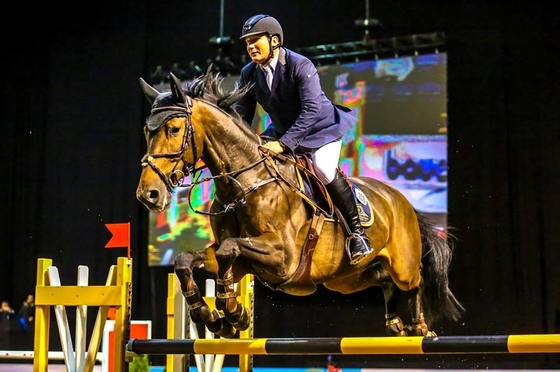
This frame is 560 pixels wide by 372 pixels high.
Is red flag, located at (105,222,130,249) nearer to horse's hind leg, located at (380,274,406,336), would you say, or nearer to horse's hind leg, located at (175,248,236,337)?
horse's hind leg, located at (175,248,236,337)

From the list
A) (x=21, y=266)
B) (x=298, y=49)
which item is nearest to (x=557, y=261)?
(x=298, y=49)

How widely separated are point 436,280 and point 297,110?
1.50 m

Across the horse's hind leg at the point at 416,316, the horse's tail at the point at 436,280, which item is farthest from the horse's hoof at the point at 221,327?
the horse's tail at the point at 436,280

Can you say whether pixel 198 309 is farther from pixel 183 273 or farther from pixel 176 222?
pixel 176 222

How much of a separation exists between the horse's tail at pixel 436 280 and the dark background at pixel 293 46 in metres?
3.42

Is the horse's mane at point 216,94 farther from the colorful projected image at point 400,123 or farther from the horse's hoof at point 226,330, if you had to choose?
the colorful projected image at point 400,123

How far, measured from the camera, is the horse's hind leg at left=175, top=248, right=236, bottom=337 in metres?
3.39

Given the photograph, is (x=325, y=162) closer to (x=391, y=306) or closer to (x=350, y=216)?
(x=350, y=216)

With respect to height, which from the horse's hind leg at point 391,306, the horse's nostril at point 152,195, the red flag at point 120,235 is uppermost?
the horse's nostril at point 152,195

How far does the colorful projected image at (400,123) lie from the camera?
25.4ft

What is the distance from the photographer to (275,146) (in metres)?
3.77

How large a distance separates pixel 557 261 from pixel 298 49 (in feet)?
11.3

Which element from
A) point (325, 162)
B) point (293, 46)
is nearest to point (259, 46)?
point (325, 162)

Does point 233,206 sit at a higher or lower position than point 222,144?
lower
